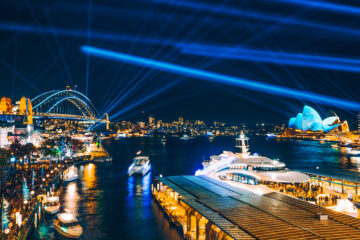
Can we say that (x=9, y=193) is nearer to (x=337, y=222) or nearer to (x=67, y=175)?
(x=67, y=175)

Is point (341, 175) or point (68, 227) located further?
point (341, 175)

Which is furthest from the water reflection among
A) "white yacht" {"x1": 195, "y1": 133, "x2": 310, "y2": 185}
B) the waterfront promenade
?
"white yacht" {"x1": 195, "y1": 133, "x2": 310, "y2": 185}

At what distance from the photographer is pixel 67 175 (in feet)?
99.0

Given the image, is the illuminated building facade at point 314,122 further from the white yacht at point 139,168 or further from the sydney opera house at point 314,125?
the white yacht at point 139,168

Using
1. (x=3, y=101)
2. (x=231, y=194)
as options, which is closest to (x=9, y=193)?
(x=231, y=194)

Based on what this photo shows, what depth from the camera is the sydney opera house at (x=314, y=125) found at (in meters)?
104

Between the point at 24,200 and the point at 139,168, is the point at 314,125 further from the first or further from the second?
the point at 24,200

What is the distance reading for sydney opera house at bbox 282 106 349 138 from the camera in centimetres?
10431

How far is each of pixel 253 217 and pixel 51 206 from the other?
12940mm

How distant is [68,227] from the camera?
15641 millimetres

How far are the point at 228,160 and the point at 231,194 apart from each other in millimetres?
5497

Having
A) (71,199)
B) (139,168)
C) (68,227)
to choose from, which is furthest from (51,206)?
(139,168)

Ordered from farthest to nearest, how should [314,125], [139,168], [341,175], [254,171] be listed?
[314,125]
[139,168]
[341,175]
[254,171]

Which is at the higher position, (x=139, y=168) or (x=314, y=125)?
(x=314, y=125)
